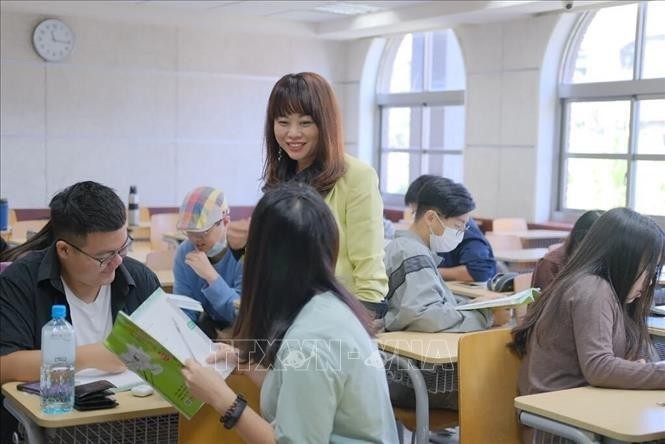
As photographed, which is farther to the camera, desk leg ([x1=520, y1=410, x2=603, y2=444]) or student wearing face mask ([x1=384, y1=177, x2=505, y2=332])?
student wearing face mask ([x1=384, y1=177, x2=505, y2=332])

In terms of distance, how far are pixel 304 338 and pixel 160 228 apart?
5592mm

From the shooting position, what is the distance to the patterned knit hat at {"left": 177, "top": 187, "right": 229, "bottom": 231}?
3295 mm

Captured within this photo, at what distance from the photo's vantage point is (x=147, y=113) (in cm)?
912

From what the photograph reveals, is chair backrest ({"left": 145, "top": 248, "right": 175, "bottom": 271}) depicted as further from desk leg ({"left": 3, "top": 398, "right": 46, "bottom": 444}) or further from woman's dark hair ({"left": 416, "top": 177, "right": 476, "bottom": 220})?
desk leg ({"left": 3, "top": 398, "right": 46, "bottom": 444})

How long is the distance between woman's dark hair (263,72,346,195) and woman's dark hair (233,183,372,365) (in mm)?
863

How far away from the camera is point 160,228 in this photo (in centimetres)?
712

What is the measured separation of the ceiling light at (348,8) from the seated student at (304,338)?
6799 mm

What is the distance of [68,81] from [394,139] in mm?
3780

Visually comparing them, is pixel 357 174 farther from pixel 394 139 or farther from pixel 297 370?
pixel 394 139

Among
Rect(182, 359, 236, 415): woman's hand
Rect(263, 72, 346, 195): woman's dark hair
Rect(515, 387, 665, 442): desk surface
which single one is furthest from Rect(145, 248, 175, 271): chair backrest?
Rect(182, 359, 236, 415): woman's hand

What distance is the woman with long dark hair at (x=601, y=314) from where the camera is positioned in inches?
99.3

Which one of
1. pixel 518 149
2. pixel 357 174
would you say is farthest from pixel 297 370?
pixel 518 149

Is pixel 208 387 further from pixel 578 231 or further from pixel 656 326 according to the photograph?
pixel 656 326

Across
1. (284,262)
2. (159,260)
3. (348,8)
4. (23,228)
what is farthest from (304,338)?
(348,8)
